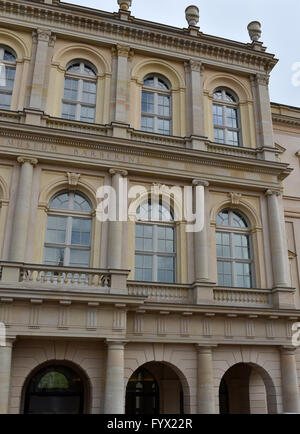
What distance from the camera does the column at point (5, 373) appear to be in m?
12.2

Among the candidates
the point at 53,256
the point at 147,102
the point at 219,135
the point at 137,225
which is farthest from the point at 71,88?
the point at 53,256

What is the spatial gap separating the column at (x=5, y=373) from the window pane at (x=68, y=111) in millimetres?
8673

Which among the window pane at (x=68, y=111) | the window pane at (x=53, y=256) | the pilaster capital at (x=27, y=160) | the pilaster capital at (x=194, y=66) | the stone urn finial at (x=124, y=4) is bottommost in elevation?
the window pane at (x=53, y=256)

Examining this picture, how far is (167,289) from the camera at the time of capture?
15.4 meters

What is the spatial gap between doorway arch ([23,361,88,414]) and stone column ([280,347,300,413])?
6.80 metres

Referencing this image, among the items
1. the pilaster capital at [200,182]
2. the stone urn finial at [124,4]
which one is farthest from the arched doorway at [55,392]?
the stone urn finial at [124,4]

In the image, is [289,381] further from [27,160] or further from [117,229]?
[27,160]

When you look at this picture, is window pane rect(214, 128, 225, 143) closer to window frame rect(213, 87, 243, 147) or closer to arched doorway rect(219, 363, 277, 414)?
window frame rect(213, 87, 243, 147)

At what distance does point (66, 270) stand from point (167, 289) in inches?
145

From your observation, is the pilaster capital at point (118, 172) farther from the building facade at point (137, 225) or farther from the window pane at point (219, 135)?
the window pane at point (219, 135)

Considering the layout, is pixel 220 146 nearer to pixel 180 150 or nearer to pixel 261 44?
pixel 180 150

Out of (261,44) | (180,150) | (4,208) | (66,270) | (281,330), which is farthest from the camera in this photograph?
(261,44)

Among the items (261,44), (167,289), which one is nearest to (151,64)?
(261,44)

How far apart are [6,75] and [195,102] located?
756 cm
